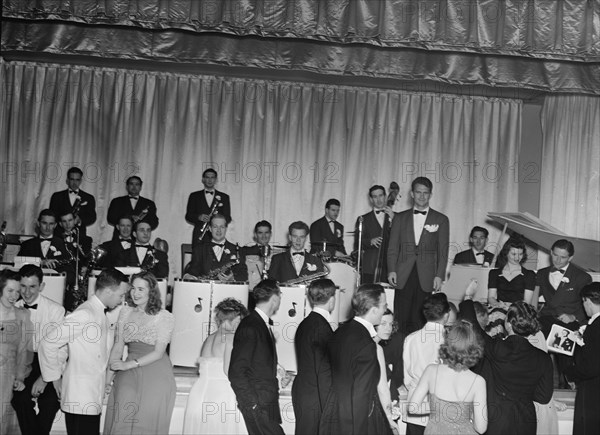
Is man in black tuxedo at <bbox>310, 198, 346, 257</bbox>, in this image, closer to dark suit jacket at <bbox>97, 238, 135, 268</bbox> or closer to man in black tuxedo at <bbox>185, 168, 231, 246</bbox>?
man in black tuxedo at <bbox>185, 168, 231, 246</bbox>

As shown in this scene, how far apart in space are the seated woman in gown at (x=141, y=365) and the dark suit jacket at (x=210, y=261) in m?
2.80

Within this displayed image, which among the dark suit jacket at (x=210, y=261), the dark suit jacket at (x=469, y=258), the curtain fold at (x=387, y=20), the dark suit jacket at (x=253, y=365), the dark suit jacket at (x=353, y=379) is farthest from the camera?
the dark suit jacket at (x=469, y=258)

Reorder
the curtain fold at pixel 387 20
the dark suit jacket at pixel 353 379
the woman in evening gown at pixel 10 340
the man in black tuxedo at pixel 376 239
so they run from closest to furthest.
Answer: the dark suit jacket at pixel 353 379, the woman in evening gown at pixel 10 340, the curtain fold at pixel 387 20, the man in black tuxedo at pixel 376 239

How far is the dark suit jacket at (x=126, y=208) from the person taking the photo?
11.2 metres

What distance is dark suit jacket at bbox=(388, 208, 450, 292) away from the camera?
8.84m

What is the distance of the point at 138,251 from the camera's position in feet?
31.8

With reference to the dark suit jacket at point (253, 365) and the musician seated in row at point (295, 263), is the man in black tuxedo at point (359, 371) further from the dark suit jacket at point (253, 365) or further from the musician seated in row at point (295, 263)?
the musician seated in row at point (295, 263)

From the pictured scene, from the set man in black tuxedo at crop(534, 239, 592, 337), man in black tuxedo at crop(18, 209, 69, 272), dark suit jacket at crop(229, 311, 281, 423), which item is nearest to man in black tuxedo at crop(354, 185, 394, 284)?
man in black tuxedo at crop(534, 239, 592, 337)

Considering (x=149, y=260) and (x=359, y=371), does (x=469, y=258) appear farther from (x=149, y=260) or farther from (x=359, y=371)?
(x=359, y=371)

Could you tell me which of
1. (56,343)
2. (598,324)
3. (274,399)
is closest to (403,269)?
(598,324)

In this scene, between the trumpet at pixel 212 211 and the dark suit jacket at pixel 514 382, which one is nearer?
the dark suit jacket at pixel 514 382

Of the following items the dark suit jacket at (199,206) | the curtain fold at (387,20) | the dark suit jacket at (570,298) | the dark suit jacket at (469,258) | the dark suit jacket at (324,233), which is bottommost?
the dark suit jacket at (570,298)

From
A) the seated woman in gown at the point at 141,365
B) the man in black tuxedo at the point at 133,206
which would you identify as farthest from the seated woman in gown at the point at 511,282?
the man in black tuxedo at the point at 133,206

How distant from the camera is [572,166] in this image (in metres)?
12.0
